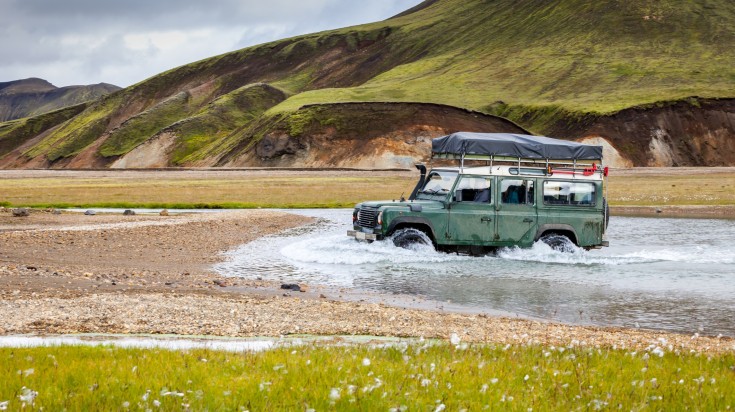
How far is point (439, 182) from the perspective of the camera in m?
23.9

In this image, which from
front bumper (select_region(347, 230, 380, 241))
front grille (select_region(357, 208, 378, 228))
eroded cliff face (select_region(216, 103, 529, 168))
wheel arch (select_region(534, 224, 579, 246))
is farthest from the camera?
eroded cliff face (select_region(216, 103, 529, 168))

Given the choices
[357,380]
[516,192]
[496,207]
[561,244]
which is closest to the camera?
[357,380]

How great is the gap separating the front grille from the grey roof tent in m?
3.05

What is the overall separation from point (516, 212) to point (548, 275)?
288cm

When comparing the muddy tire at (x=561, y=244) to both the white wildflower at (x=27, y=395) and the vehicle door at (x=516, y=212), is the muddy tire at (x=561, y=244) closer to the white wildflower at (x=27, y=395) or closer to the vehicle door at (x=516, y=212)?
the vehicle door at (x=516, y=212)

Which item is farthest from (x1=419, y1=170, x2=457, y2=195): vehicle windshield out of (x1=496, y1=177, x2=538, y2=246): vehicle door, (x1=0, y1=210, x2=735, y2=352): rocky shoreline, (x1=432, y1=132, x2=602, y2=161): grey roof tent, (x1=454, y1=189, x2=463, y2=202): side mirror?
(x1=0, y1=210, x2=735, y2=352): rocky shoreline

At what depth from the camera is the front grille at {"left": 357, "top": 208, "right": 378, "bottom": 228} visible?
76.2 ft

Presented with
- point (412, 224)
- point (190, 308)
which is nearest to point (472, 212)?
point (412, 224)

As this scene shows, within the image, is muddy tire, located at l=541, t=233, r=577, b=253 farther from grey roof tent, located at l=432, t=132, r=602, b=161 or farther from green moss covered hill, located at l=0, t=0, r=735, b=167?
green moss covered hill, located at l=0, t=0, r=735, b=167

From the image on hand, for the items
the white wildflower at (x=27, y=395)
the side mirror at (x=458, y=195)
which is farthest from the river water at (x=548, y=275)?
the white wildflower at (x=27, y=395)

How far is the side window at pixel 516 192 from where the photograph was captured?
2318 centimetres

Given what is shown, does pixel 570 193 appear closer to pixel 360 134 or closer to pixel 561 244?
pixel 561 244

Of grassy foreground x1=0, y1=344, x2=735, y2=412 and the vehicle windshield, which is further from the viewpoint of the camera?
the vehicle windshield

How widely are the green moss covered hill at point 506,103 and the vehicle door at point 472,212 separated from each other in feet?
278
